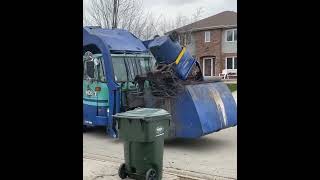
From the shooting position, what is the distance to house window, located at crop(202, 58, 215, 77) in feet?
120

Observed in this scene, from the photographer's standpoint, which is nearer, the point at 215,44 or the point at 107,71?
the point at 107,71

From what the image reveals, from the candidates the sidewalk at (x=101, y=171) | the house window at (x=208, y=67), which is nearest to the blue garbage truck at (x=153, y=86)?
the sidewalk at (x=101, y=171)

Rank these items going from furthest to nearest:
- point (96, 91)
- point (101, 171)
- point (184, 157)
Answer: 1. point (96, 91)
2. point (184, 157)
3. point (101, 171)

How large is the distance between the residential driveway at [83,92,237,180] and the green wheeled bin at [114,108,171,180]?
1.48 feet

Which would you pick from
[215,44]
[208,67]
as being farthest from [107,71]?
[215,44]

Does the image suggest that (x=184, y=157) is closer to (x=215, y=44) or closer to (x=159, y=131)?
(x=159, y=131)

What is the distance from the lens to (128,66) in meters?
9.65

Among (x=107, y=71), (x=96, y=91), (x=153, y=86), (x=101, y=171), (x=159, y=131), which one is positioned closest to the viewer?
(x=159, y=131)

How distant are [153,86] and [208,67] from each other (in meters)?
28.7

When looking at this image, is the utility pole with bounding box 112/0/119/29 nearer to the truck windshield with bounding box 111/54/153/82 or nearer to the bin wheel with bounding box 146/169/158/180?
the truck windshield with bounding box 111/54/153/82

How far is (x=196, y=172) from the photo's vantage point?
21.6 feet
